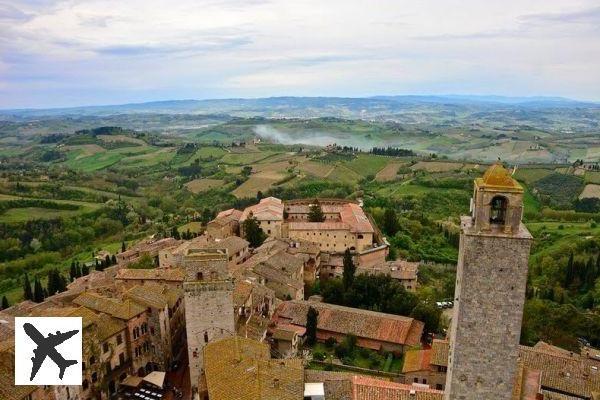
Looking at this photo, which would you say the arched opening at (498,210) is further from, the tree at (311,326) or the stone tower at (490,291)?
the tree at (311,326)

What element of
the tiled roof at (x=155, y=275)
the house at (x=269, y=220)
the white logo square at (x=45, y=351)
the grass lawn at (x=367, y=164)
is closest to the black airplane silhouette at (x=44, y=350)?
Result: the white logo square at (x=45, y=351)

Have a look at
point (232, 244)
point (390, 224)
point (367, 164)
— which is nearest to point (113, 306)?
point (232, 244)

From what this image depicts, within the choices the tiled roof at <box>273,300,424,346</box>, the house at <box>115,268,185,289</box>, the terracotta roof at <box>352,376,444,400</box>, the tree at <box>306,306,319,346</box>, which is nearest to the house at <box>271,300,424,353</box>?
the tiled roof at <box>273,300,424,346</box>

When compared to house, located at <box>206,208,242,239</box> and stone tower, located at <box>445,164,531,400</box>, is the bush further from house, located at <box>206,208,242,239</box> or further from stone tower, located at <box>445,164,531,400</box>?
house, located at <box>206,208,242,239</box>

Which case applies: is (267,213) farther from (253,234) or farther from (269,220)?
(253,234)

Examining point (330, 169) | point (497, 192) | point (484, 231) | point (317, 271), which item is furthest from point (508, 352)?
point (330, 169)

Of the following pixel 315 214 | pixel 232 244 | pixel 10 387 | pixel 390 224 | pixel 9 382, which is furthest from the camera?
pixel 390 224
